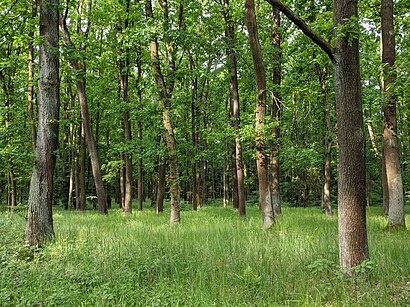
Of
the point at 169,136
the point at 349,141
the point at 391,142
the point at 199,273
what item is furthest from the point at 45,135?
the point at 391,142

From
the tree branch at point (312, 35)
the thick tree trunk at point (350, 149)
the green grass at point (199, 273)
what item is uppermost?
the tree branch at point (312, 35)

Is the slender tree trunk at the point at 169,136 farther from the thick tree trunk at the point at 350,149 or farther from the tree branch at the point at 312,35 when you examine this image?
the thick tree trunk at the point at 350,149

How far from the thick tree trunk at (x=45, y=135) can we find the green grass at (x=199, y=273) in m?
0.49

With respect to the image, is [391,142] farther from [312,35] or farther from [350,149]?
[312,35]

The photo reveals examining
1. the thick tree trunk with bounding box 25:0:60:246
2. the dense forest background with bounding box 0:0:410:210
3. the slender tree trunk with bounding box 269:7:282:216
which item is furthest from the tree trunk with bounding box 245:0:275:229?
the thick tree trunk with bounding box 25:0:60:246

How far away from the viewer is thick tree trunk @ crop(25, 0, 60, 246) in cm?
756

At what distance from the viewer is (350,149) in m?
4.75

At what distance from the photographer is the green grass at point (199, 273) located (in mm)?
4238

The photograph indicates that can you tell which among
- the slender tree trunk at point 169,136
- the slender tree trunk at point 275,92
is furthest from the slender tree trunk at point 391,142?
the slender tree trunk at point 169,136

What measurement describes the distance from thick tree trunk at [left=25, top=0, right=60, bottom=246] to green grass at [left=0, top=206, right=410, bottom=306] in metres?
0.49

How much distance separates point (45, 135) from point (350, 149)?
22.0 feet

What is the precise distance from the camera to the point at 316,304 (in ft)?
13.0

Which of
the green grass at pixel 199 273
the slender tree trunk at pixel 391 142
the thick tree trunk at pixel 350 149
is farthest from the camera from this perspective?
the slender tree trunk at pixel 391 142

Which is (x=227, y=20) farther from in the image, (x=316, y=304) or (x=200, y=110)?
(x=316, y=304)
